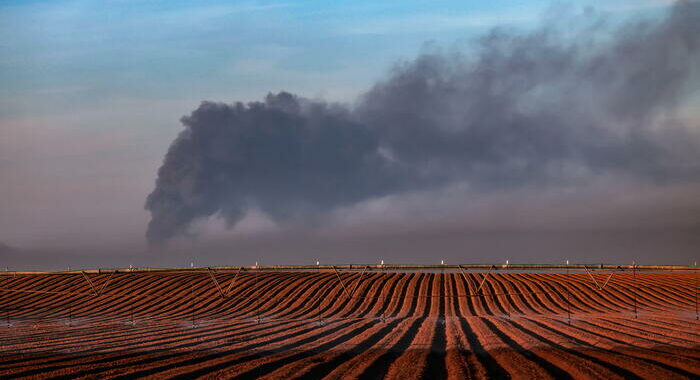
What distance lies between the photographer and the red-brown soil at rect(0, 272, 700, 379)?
1900 centimetres

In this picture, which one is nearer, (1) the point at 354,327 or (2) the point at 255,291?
(1) the point at 354,327

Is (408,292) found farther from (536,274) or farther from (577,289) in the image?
(536,274)

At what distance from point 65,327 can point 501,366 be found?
2479 centimetres

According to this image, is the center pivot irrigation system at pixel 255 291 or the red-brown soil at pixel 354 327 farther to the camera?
the center pivot irrigation system at pixel 255 291

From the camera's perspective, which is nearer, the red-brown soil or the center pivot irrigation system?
the red-brown soil

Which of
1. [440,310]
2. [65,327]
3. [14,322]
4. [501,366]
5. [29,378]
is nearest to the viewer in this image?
[29,378]

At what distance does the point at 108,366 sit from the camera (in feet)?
64.2

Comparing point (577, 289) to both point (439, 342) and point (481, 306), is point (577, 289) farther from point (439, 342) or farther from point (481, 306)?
point (439, 342)

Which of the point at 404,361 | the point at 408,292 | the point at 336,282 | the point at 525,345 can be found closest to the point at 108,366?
the point at 404,361

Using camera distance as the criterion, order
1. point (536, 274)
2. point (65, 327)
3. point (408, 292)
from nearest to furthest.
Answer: point (65, 327) < point (408, 292) < point (536, 274)

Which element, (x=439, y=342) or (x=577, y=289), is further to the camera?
(x=577, y=289)

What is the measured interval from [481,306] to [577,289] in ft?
34.4

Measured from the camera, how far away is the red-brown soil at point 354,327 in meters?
19.0

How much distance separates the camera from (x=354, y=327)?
108ft
